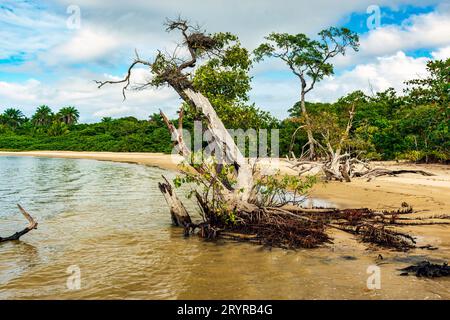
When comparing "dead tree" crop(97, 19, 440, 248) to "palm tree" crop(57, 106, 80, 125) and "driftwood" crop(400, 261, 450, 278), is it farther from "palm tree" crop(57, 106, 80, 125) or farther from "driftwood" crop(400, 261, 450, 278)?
"palm tree" crop(57, 106, 80, 125)

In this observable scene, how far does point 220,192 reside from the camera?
11.1 meters

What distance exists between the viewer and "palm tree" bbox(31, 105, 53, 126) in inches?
3708

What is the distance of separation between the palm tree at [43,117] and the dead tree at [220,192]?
9191 cm

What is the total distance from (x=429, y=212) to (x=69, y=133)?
75.6 metres

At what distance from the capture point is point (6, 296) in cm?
682

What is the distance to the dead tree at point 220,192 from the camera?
1022cm

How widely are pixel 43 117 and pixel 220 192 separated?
9425cm

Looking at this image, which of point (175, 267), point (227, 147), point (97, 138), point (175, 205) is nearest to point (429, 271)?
point (175, 267)

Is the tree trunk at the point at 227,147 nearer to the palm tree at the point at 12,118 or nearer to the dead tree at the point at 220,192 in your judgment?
the dead tree at the point at 220,192

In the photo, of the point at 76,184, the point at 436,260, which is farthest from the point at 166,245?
the point at 76,184

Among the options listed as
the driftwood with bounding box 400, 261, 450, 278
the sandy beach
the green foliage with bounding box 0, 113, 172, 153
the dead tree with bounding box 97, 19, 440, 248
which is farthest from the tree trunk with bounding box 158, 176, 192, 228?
the green foliage with bounding box 0, 113, 172, 153

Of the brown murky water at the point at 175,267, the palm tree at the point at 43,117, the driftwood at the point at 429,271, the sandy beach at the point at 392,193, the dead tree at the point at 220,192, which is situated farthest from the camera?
the palm tree at the point at 43,117

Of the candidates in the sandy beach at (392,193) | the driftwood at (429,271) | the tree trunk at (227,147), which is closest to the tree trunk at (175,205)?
the tree trunk at (227,147)
